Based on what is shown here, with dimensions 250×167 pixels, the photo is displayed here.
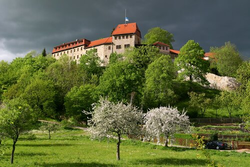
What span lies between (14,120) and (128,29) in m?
89.4

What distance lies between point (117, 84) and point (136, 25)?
5795cm

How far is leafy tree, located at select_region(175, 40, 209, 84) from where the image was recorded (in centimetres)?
7438

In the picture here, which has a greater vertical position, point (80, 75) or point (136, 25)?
point (136, 25)

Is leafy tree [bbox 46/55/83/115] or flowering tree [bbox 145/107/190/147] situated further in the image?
leafy tree [bbox 46/55/83/115]

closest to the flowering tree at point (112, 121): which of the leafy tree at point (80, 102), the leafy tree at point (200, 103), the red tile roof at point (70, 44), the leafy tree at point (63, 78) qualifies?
the leafy tree at point (80, 102)

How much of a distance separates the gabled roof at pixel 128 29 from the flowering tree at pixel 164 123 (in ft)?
247

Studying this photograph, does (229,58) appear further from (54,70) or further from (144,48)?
(54,70)

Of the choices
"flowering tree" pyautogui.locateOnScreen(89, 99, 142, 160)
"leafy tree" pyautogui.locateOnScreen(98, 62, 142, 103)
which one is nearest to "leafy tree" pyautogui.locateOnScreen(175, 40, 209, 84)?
"leafy tree" pyautogui.locateOnScreen(98, 62, 142, 103)

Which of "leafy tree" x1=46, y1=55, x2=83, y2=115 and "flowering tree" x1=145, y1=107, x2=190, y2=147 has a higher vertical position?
"leafy tree" x1=46, y1=55, x2=83, y2=115

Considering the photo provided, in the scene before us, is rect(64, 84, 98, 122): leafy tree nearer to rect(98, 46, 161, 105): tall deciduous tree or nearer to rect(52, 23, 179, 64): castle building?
rect(98, 46, 161, 105): tall deciduous tree

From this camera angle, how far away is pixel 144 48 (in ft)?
298

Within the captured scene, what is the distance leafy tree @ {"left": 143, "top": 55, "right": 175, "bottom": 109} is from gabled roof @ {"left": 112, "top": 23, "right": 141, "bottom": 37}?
35.7m

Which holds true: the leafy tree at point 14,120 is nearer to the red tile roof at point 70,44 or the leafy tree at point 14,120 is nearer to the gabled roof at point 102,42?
the gabled roof at point 102,42

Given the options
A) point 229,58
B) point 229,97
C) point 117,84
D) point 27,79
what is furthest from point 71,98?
point 229,58
